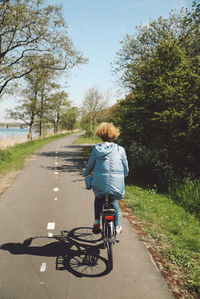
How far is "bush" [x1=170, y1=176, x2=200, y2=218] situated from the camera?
21.5ft

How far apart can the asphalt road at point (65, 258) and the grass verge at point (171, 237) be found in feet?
0.75

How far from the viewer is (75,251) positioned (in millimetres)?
3750

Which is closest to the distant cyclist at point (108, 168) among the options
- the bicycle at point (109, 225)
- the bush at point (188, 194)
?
the bicycle at point (109, 225)

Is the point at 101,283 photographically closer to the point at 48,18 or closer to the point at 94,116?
the point at 48,18

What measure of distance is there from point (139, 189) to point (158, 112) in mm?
3245

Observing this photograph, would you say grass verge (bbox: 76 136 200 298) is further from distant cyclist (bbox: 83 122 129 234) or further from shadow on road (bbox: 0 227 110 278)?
distant cyclist (bbox: 83 122 129 234)

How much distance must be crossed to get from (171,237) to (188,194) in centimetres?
315

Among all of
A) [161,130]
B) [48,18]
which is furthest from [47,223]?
[48,18]

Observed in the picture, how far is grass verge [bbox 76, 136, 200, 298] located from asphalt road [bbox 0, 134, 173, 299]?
0.23m

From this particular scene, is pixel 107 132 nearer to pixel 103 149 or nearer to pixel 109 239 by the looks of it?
pixel 103 149

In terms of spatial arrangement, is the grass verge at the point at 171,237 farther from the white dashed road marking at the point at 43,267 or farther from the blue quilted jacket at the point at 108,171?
the white dashed road marking at the point at 43,267

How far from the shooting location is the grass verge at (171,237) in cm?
304

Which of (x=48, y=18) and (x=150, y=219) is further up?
(x=48, y=18)

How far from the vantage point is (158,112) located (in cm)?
899
